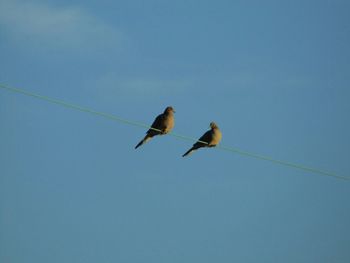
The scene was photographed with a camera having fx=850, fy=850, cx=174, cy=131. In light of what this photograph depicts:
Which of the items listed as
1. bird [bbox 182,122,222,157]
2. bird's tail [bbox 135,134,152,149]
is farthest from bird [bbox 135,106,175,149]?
bird [bbox 182,122,222,157]

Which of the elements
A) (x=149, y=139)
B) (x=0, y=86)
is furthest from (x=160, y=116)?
(x=0, y=86)

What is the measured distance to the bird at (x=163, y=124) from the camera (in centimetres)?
1611

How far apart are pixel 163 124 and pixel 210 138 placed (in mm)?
974

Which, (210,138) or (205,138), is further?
(205,138)

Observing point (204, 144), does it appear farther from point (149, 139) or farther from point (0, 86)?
point (0, 86)

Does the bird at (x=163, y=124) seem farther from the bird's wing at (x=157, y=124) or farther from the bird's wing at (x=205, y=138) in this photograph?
the bird's wing at (x=205, y=138)

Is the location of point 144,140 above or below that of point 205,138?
below

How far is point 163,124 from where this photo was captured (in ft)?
53.0

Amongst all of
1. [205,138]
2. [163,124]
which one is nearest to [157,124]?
[163,124]

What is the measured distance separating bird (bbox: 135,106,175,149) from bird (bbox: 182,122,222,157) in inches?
27.6

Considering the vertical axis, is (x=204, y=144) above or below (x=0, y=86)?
above

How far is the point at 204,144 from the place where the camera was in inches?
652

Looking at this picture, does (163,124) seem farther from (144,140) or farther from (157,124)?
(144,140)

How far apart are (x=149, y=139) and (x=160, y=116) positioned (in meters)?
0.54
